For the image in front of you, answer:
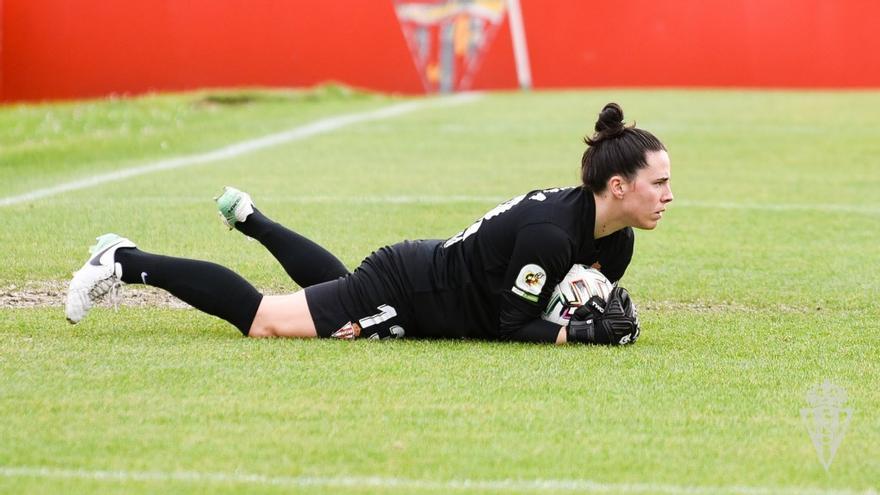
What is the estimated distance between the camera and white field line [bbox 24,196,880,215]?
35.3 feet

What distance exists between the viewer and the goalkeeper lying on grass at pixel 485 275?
5.65 meters

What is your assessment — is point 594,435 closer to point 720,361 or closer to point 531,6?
point 720,361

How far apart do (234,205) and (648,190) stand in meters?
1.89

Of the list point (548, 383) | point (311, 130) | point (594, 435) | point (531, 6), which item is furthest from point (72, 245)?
point (531, 6)

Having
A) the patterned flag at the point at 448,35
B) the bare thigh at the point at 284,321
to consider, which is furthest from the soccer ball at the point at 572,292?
the patterned flag at the point at 448,35

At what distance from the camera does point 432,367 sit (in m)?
A: 5.37

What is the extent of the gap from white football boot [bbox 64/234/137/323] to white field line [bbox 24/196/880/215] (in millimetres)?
4730

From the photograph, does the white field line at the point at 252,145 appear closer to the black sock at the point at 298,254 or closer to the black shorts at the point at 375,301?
the black sock at the point at 298,254

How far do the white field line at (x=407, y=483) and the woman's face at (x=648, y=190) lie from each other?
1858 millimetres

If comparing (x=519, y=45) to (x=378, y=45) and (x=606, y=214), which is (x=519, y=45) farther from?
(x=606, y=214)

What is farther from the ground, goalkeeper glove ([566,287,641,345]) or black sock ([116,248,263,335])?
black sock ([116,248,263,335])

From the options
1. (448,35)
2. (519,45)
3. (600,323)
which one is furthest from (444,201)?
(519,45)

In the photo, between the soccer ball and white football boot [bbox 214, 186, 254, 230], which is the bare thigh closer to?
white football boot [bbox 214, 186, 254, 230]

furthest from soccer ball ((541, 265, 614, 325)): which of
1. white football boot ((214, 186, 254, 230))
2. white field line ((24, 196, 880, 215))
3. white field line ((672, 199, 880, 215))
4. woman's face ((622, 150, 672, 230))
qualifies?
white field line ((672, 199, 880, 215))
